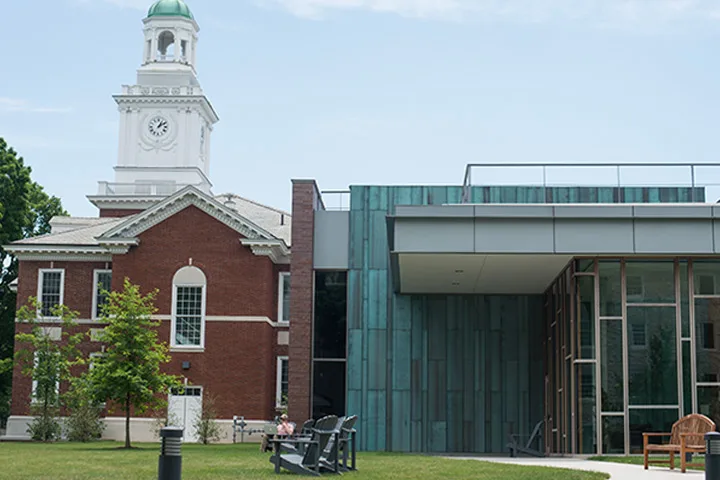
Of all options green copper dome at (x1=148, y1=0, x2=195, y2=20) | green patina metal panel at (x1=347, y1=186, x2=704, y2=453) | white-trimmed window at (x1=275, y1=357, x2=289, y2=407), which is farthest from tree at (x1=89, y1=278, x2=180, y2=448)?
green copper dome at (x1=148, y1=0, x2=195, y2=20)

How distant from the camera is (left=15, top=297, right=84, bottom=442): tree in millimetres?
43406

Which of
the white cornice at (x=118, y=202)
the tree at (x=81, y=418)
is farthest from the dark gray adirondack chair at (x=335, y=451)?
the white cornice at (x=118, y=202)

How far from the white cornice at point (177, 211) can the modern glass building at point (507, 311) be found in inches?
347

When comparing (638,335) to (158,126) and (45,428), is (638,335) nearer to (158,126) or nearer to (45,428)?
(45,428)

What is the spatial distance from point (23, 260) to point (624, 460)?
2978 centimetres

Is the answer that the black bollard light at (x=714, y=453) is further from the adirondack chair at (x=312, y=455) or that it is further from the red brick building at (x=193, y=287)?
the red brick building at (x=193, y=287)

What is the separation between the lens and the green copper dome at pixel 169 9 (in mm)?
72812

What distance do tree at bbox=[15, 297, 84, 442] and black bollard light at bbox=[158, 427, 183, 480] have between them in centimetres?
3301

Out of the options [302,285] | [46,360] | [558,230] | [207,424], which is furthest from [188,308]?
[558,230]

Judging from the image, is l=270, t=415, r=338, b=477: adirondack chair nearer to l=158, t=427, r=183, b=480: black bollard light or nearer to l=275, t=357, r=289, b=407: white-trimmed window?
l=158, t=427, r=183, b=480: black bollard light

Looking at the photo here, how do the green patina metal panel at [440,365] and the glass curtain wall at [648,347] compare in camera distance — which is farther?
the green patina metal panel at [440,365]

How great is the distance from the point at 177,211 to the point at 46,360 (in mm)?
7455

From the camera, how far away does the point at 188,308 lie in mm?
44250

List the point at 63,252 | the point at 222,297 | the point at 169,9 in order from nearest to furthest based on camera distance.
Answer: the point at 222,297 → the point at 63,252 → the point at 169,9
